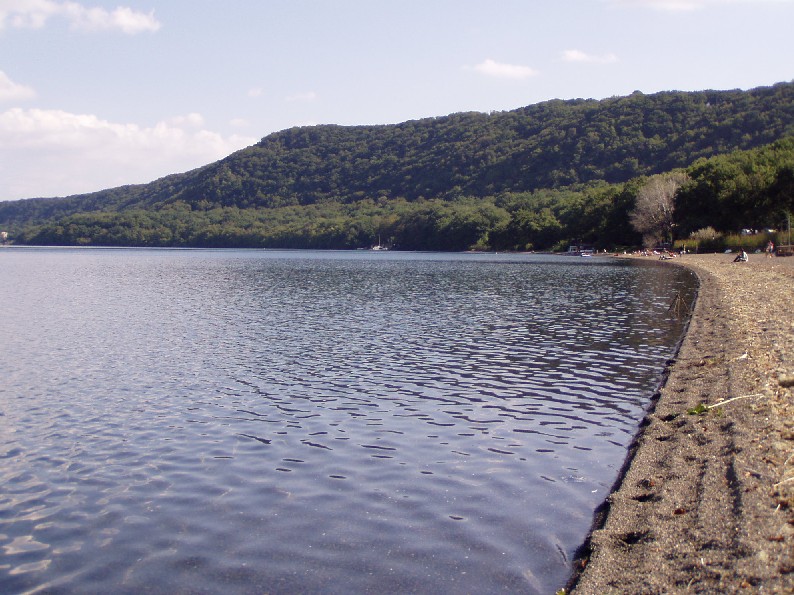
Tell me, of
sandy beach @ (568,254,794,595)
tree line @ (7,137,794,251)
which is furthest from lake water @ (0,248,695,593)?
tree line @ (7,137,794,251)

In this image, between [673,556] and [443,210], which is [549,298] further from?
[443,210]

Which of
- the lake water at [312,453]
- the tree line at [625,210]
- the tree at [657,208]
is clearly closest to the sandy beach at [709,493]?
the lake water at [312,453]

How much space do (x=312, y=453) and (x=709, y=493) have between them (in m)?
6.99

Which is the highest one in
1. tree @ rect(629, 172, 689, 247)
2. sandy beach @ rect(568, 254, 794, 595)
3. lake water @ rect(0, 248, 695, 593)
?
tree @ rect(629, 172, 689, 247)

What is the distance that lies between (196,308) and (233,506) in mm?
31988

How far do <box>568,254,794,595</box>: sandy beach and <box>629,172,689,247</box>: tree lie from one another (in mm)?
95692

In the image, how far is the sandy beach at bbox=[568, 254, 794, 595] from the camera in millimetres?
7629

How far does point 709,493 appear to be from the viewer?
9930 millimetres

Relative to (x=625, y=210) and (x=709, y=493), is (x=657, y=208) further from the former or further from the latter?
(x=709, y=493)

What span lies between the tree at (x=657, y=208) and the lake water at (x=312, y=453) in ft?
275

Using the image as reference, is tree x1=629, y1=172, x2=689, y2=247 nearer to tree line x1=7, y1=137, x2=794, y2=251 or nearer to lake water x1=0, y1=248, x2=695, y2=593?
tree line x1=7, y1=137, x2=794, y2=251

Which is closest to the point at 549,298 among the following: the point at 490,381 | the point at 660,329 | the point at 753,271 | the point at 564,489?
the point at 660,329

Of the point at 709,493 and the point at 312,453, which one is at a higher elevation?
the point at 709,493

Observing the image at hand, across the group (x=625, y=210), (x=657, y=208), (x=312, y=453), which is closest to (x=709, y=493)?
(x=312, y=453)
